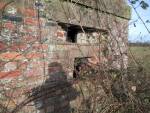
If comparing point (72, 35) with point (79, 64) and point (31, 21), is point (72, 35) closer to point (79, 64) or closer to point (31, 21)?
point (79, 64)

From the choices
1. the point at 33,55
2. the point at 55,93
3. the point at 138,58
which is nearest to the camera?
the point at 33,55

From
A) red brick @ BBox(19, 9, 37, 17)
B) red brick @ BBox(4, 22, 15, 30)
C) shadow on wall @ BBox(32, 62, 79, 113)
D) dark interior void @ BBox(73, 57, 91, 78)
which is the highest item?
red brick @ BBox(19, 9, 37, 17)

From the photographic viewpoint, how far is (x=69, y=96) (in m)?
5.57

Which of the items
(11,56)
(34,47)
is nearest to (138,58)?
(34,47)

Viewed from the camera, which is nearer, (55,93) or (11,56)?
(11,56)

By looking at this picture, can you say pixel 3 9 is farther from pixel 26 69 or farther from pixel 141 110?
pixel 141 110

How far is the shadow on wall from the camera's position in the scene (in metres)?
4.80

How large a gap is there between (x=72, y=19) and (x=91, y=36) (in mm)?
876

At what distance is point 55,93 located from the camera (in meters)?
5.16

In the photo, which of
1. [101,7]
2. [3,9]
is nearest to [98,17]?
[101,7]

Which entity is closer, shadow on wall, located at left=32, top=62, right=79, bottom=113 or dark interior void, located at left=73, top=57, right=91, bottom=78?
shadow on wall, located at left=32, top=62, right=79, bottom=113

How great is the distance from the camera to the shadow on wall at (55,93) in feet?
15.8

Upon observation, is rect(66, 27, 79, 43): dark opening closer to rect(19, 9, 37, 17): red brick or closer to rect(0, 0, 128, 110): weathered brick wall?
rect(0, 0, 128, 110): weathered brick wall

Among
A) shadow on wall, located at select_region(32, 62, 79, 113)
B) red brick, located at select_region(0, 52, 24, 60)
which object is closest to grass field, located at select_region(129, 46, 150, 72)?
shadow on wall, located at select_region(32, 62, 79, 113)
